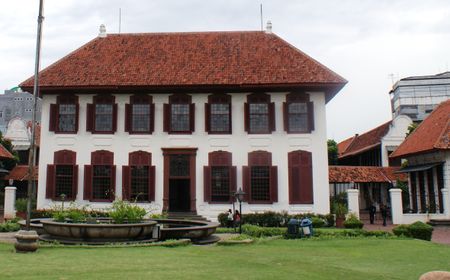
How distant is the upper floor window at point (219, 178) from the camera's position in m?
23.4

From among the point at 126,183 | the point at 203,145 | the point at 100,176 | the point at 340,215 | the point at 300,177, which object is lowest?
the point at 340,215

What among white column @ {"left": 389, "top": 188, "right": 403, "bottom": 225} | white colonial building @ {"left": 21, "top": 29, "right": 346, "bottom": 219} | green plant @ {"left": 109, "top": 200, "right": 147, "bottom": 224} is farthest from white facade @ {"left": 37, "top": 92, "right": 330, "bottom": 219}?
green plant @ {"left": 109, "top": 200, "right": 147, "bottom": 224}

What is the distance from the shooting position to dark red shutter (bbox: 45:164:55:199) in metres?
23.7

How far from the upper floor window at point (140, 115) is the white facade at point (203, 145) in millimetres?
296

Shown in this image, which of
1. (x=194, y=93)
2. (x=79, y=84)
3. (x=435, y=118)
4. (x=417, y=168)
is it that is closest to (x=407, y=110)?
(x=435, y=118)

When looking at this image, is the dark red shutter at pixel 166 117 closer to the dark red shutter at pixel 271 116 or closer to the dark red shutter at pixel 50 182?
the dark red shutter at pixel 271 116

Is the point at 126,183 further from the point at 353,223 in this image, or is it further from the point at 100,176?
the point at 353,223

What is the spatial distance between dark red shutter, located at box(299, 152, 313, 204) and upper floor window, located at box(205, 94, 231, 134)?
14.1 ft

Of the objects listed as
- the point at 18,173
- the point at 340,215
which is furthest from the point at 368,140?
the point at 18,173

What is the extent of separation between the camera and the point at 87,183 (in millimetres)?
23750

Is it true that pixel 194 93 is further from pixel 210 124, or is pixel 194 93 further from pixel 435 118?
pixel 435 118

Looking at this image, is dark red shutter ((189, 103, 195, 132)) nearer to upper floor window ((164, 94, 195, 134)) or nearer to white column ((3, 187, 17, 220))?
upper floor window ((164, 94, 195, 134))

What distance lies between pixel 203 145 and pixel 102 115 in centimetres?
588

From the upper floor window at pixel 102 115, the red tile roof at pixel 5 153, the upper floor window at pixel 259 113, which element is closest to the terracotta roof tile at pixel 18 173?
the red tile roof at pixel 5 153
